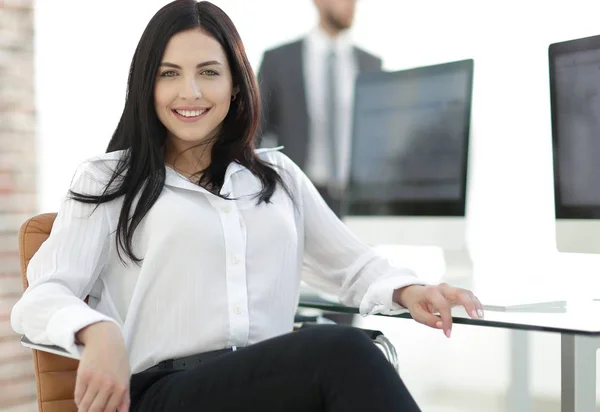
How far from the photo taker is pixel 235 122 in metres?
1.73

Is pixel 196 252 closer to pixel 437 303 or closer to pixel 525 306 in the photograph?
pixel 437 303

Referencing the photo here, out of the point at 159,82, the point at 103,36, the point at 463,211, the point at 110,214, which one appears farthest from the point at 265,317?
the point at 103,36

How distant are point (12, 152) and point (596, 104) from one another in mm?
1937

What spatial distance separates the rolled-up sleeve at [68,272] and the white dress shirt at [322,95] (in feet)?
4.28

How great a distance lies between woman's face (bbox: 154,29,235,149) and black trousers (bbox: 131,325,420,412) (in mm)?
531

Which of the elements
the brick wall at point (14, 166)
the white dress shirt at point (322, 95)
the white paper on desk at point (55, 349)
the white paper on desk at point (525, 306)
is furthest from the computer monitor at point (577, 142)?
the brick wall at point (14, 166)

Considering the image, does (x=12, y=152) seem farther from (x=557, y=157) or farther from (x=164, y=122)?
(x=557, y=157)

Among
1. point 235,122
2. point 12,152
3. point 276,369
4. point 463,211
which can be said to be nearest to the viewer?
point 276,369

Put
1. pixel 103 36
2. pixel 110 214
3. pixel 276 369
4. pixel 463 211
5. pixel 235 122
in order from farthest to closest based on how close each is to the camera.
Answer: pixel 103 36, pixel 463 211, pixel 235 122, pixel 110 214, pixel 276 369

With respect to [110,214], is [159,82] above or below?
above

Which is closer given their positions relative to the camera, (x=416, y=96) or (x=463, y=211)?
(x=463, y=211)

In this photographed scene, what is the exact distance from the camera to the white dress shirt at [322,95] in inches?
108

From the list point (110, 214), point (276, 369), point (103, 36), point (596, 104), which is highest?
point (103, 36)

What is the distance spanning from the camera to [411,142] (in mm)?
2139
